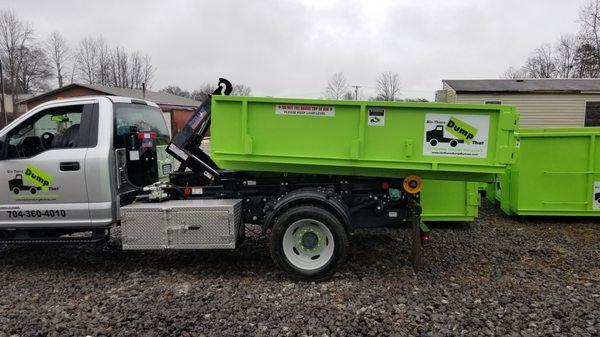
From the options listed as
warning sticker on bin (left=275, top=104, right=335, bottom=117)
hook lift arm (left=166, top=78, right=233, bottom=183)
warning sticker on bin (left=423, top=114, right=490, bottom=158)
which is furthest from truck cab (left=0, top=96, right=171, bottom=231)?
warning sticker on bin (left=423, top=114, right=490, bottom=158)

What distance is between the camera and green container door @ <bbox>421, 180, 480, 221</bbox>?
695 cm

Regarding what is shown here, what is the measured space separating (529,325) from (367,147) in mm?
2216

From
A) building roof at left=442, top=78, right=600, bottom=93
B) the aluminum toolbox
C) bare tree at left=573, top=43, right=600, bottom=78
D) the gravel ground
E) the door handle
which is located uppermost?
bare tree at left=573, top=43, right=600, bottom=78

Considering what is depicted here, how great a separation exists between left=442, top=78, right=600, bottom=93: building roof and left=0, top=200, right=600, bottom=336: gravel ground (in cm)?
1469

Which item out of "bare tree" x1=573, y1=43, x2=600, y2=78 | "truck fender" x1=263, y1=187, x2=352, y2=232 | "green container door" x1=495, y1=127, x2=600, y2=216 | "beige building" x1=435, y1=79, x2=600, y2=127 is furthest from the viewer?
"bare tree" x1=573, y1=43, x2=600, y2=78

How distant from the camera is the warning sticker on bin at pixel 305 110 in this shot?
186 inches

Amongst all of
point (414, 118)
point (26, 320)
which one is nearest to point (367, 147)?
point (414, 118)

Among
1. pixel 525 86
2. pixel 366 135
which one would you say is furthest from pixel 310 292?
pixel 525 86

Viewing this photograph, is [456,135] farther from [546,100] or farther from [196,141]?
[546,100]

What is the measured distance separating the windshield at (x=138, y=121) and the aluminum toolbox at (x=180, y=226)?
3.23 ft

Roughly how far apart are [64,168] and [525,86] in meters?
20.6

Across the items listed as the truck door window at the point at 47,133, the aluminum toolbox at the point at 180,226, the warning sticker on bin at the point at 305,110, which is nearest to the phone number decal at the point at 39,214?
the truck door window at the point at 47,133

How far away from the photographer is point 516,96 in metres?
20.0

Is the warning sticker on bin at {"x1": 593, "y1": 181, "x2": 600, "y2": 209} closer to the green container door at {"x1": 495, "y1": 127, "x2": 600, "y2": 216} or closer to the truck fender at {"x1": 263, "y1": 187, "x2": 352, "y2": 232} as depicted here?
the green container door at {"x1": 495, "y1": 127, "x2": 600, "y2": 216}
